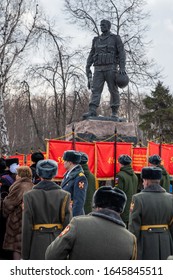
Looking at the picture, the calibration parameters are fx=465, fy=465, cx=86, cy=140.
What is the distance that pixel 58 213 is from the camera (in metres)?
4.65

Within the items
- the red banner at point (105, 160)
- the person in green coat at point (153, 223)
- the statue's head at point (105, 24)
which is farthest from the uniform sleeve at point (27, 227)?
the statue's head at point (105, 24)

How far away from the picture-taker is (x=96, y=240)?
2.90 m

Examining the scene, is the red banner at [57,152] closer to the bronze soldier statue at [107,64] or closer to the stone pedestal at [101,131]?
the stone pedestal at [101,131]

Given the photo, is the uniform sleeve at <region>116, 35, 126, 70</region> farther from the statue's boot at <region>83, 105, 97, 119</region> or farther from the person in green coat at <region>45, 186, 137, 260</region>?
the person in green coat at <region>45, 186, 137, 260</region>

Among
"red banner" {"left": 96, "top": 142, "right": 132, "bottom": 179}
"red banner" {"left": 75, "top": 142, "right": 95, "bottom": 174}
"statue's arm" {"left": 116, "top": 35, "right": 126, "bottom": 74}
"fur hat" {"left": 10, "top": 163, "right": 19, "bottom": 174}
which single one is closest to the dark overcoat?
"fur hat" {"left": 10, "top": 163, "right": 19, "bottom": 174}

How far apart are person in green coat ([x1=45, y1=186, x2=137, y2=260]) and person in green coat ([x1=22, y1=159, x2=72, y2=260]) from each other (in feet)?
5.07

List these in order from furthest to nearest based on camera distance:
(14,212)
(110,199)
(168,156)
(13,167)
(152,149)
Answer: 1. (168,156)
2. (152,149)
3. (13,167)
4. (14,212)
5. (110,199)

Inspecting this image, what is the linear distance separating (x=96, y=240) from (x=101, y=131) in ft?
31.2

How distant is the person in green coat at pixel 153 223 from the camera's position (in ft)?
15.9

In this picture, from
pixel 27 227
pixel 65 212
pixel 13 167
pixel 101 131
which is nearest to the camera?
pixel 27 227

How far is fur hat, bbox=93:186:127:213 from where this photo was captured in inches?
120

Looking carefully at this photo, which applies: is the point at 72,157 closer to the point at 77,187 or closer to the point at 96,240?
the point at 77,187

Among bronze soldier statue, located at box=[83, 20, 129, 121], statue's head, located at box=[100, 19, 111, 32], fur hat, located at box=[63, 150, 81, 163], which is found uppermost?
statue's head, located at box=[100, 19, 111, 32]

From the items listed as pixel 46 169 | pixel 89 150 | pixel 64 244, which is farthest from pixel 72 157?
pixel 89 150
